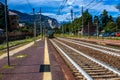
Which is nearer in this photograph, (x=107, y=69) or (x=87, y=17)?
(x=107, y=69)

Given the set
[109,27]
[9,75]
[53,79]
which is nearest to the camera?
[53,79]

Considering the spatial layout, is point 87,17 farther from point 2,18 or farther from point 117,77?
point 117,77

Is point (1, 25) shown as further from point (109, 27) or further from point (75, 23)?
point (75, 23)

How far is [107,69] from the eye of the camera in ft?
41.5

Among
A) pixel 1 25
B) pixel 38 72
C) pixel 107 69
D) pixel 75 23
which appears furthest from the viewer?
pixel 75 23

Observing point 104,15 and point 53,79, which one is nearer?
point 53,79

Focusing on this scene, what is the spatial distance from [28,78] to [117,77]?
305 cm

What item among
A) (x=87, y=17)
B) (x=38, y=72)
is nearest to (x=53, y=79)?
(x=38, y=72)

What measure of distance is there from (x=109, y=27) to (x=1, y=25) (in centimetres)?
Answer: 4212

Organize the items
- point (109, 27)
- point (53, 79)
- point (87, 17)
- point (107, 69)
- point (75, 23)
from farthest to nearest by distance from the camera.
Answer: point (75, 23) → point (87, 17) → point (109, 27) → point (107, 69) → point (53, 79)

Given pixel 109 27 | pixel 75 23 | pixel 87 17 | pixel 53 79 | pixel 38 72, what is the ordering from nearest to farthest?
pixel 53 79 < pixel 38 72 < pixel 109 27 < pixel 87 17 < pixel 75 23

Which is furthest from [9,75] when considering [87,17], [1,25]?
[87,17]

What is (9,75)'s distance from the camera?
36.5ft

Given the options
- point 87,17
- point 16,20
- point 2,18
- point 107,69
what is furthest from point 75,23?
point 107,69
